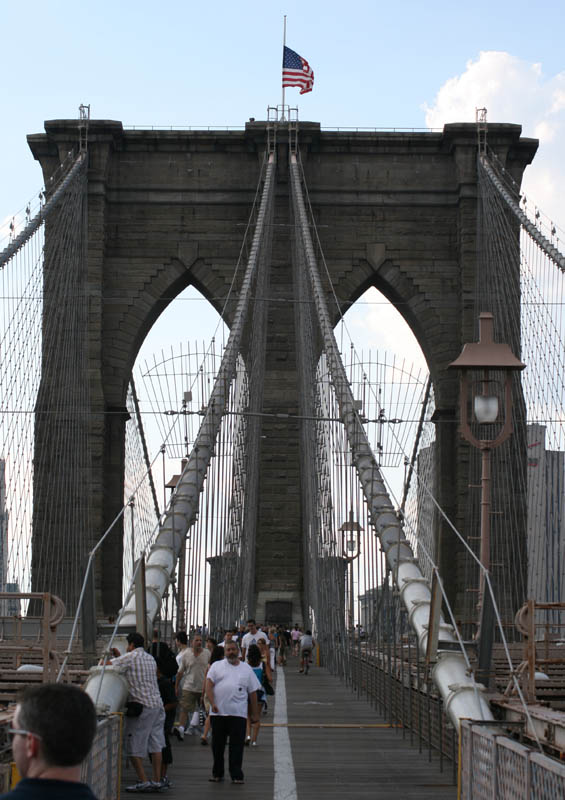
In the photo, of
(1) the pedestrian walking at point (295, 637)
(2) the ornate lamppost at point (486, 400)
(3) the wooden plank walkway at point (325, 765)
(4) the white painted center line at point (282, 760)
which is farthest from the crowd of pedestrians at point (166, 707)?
(1) the pedestrian walking at point (295, 637)

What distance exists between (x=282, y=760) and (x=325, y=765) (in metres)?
0.70

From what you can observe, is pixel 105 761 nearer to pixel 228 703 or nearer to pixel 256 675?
pixel 228 703

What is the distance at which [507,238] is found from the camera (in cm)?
3475

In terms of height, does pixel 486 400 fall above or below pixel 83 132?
below

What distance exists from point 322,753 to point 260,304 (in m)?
21.7

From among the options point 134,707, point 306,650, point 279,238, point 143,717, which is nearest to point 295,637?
point 306,650

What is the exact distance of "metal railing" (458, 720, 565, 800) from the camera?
558 centimetres

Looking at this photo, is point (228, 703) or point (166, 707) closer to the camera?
point (228, 703)

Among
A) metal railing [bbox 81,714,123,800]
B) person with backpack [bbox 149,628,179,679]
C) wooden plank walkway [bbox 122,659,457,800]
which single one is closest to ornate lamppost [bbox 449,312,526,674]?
wooden plank walkway [bbox 122,659,457,800]

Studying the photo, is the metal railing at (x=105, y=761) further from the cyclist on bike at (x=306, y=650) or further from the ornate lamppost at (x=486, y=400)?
the cyclist on bike at (x=306, y=650)

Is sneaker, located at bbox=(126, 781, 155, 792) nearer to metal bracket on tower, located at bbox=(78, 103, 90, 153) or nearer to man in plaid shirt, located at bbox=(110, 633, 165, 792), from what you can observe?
man in plaid shirt, located at bbox=(110, 633, 165, 792)

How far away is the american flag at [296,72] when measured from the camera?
126 ft

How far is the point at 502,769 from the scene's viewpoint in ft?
20.8

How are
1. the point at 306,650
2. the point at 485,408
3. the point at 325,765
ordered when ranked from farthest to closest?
the point at 306,650
the point at 485,408
the point at 325,765
